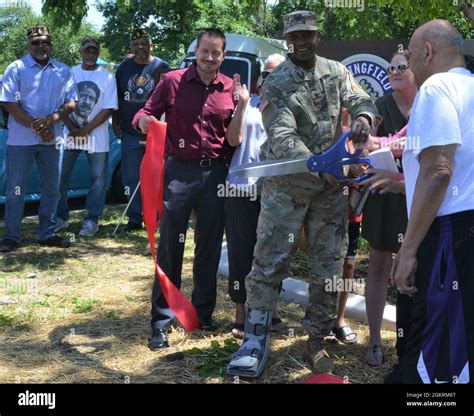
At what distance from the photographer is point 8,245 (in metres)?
7.45

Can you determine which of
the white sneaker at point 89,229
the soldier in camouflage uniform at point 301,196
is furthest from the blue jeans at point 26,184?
the soldier in camouflage uniform at point 301,196

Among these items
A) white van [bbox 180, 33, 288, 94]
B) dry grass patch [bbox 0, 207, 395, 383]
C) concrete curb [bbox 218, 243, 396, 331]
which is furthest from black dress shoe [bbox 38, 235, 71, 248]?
white van [bbox 180, 33, 288, 94]

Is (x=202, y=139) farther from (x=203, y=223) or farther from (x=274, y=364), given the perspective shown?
(x=274, y=364)

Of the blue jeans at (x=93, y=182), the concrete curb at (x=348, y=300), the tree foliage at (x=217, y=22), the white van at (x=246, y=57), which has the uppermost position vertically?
the tree foliage at (x=217, y=22)

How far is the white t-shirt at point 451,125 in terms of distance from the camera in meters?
2.76

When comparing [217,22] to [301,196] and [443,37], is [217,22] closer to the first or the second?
[301,196]

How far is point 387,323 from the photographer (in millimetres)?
5129

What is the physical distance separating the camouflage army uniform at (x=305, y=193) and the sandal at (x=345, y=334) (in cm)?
70

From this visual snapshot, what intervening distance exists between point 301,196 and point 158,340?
1.51m

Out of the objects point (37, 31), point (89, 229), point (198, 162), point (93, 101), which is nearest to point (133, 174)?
point (89, 229)

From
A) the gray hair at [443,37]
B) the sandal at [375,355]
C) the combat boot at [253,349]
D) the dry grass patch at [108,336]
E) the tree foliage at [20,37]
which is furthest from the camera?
the tree foliage at [20,37]
